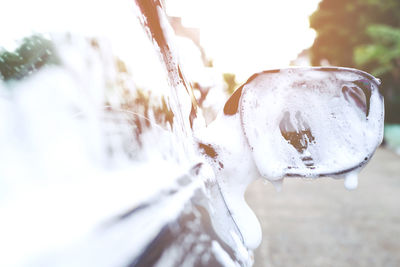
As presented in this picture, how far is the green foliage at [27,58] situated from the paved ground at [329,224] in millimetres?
3441

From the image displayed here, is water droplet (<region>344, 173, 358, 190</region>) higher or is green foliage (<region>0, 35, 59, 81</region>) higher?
green foliage (<region>0, 35, 59, 81</region>)

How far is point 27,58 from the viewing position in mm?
555

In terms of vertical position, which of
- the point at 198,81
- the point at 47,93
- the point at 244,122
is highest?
the point at 47,93

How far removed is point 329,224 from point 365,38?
35.1 ft

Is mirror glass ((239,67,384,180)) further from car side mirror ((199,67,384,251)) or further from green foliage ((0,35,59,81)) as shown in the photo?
green foliage ((0,35,59,81))

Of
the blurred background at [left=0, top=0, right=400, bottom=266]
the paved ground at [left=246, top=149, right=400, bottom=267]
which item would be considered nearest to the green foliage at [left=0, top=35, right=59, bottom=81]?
the blurred background at [left=0, top=0, right=400, bottom=266]

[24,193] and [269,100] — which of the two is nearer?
[24,193]

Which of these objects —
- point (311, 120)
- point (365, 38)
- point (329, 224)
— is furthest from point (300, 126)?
point (365, 38)

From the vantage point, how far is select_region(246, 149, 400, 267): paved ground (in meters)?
3.96

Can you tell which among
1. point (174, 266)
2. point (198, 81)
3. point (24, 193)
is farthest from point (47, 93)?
point (198, 81)

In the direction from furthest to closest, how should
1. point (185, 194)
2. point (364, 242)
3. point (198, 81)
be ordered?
point (364, 242) → point (198, 81) → point (185, 194)

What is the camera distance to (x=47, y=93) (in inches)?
21.7

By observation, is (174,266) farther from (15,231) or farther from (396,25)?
(396,25)

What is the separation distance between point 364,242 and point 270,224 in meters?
1.04
